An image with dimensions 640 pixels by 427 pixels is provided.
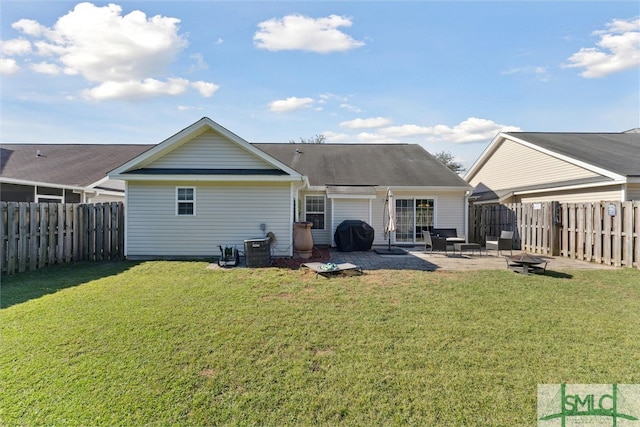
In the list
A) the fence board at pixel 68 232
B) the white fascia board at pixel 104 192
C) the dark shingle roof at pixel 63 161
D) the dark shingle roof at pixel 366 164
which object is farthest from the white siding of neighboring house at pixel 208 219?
the dark shingle roof at pixel 63 161

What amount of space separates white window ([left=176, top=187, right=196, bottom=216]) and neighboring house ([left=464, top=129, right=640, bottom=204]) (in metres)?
15.0

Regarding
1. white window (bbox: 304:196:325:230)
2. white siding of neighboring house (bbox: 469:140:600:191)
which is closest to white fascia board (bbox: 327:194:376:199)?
white window (bbox: 304:196:325:230)

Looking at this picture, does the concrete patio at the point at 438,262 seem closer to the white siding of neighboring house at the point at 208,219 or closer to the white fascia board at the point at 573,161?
the white siding of neighboring house at the point at 208,219

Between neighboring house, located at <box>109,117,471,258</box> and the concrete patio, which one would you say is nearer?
the concrete patio

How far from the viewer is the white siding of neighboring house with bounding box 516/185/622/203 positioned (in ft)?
39.2

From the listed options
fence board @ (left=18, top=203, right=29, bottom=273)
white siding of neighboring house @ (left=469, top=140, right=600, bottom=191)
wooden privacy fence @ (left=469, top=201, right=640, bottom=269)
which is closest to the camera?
fence board @ (left=18, top=203, right=29, bottom=273)

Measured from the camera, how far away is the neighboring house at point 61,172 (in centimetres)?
1359

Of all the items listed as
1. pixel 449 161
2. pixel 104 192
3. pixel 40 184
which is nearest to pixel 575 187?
pixel 104 192

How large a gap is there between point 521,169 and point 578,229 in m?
7.19

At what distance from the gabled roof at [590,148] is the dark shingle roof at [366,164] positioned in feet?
14.7

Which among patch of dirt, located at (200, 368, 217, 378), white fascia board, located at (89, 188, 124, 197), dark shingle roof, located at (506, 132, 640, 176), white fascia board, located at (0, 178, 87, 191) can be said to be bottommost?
patch of dirt, located at (200, 368, 217, 378)

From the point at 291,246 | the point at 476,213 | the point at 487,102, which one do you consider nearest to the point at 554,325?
the point at 291,246

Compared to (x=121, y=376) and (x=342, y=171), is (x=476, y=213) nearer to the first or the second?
(x=342, y=171)

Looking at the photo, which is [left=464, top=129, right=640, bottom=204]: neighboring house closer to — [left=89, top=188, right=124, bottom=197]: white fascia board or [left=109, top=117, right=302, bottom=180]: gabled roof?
[left=109, top=117, right=302, bottom=180]: gabled roof
